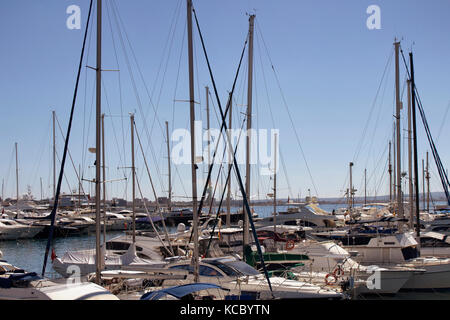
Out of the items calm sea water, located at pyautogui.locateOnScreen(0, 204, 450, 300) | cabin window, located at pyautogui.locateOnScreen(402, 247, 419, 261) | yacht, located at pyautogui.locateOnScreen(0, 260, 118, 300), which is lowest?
calm sea water, located at pyautogui.locateOnScreen(0, 204, 450, 300)

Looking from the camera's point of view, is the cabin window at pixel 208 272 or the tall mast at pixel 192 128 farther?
the cabin window at pixel 208 272

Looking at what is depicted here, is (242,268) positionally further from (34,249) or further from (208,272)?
(34,249)

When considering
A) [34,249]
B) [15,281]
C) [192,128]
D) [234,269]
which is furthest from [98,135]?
[34,249]

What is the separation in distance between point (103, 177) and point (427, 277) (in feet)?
66.0

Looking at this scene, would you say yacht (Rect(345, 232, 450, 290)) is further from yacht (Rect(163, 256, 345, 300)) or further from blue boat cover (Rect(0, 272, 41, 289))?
blue boat cover (Rect(0, 272, 41, 289))

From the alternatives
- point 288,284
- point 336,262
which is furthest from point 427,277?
point 288,284

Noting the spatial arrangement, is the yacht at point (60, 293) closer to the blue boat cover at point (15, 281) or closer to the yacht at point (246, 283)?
the blue boat cover at point (15, 281)

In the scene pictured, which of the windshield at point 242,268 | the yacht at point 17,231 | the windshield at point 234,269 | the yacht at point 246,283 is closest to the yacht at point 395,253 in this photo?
the yacht at point 246,283

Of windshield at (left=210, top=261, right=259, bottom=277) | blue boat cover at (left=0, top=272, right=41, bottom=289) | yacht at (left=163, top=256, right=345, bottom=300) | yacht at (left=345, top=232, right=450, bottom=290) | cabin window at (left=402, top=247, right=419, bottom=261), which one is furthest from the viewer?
cabin window at (left=402, top=247, right=419, bottom=261)

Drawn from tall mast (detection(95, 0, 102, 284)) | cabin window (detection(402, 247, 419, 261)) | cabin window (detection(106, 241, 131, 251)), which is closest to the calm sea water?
cabin window (detection(106, 241, 131, 251))

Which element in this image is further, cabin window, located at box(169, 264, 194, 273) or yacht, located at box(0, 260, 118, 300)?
cabin window, located at box(169, 264, 194, 273)

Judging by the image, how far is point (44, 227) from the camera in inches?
2163

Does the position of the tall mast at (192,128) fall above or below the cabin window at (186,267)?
above
